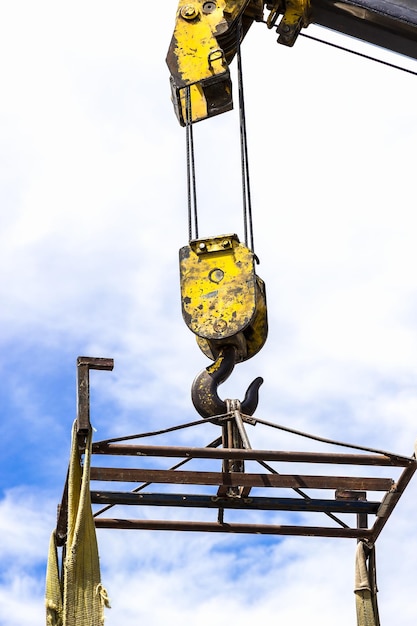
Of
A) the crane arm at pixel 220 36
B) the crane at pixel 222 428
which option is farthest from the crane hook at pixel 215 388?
the crane arm at pixel 220 36

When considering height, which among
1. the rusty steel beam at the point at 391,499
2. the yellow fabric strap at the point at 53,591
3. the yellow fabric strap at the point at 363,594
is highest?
the rusty steel beam at the point at 391,499

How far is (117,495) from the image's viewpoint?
39.7 feet

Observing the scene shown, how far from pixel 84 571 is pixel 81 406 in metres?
1.13

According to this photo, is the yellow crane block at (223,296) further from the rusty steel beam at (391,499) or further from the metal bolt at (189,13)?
the metal bolt at (189,13)

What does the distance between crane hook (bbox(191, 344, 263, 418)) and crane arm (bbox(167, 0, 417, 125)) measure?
229 cm

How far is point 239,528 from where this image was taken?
12.7 meters

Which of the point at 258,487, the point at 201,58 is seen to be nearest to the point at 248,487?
the point at 258,487

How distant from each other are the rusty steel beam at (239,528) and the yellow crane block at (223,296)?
1404 millimetres

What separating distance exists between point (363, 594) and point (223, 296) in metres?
2.63

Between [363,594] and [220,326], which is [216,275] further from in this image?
[363,594]

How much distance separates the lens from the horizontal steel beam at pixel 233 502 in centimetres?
1212

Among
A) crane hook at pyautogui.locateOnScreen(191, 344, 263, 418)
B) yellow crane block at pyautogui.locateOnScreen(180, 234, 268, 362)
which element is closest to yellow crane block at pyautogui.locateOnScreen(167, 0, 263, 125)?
yellow crane block at pyautogui.locateOnScreen(180, 234, 268, 362)

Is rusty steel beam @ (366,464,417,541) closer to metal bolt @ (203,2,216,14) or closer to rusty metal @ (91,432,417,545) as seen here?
rusty metal @ (91,432,417,545)

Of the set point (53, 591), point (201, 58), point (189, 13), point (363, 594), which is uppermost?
point (189, 13)
